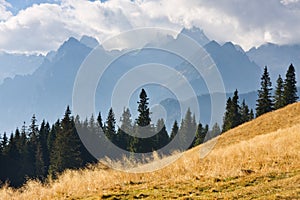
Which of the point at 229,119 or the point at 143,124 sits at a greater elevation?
the point at 229,119

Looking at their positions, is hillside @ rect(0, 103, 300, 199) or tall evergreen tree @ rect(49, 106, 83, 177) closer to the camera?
hillside @ rect(0, 103, 300, 199)

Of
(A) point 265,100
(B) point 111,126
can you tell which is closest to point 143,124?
(B) point 111,126

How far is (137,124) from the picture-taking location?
68375 mm

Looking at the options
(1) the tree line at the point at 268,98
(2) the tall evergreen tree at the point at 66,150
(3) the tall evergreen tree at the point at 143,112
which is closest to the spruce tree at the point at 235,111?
(1) the tree line at the point at 268,98

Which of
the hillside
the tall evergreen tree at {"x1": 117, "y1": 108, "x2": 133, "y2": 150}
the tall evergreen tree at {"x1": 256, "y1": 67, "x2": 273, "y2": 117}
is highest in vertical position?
the tall evergreen tree at {"x1": 256, "y1": 67, "x2": 273, "y2": 117}

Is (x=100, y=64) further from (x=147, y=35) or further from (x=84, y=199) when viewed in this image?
(x=84, y=199)

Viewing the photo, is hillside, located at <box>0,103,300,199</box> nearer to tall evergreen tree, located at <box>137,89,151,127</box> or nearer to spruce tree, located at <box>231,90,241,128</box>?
tall evergreen tree, located at <box>137,89,151,127</box>

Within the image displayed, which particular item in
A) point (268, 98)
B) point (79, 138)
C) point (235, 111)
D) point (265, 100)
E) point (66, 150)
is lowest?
point (66, 150)

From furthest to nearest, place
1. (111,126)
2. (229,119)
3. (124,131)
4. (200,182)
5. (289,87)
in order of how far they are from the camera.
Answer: (229,119) → (111,126) → (124,131) → (289,87) → (200,182)

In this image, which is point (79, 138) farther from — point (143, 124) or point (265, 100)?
point (265, 100)

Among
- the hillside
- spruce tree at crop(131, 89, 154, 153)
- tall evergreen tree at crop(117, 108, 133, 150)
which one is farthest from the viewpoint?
tall evergreen tree at crop(117, 108, 133, 150)

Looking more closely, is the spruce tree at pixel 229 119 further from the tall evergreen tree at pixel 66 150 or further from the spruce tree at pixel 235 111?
the tall evergreen tree at pixel 66 150

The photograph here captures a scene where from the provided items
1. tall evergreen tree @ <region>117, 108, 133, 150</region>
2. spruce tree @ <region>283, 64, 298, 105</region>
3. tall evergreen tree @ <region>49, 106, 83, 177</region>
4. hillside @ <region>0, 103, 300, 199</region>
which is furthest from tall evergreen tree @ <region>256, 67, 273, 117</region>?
hillside @ <region>0, 103, 300, 199</region>

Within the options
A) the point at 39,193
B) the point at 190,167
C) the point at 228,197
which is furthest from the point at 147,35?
the point at 228,197
